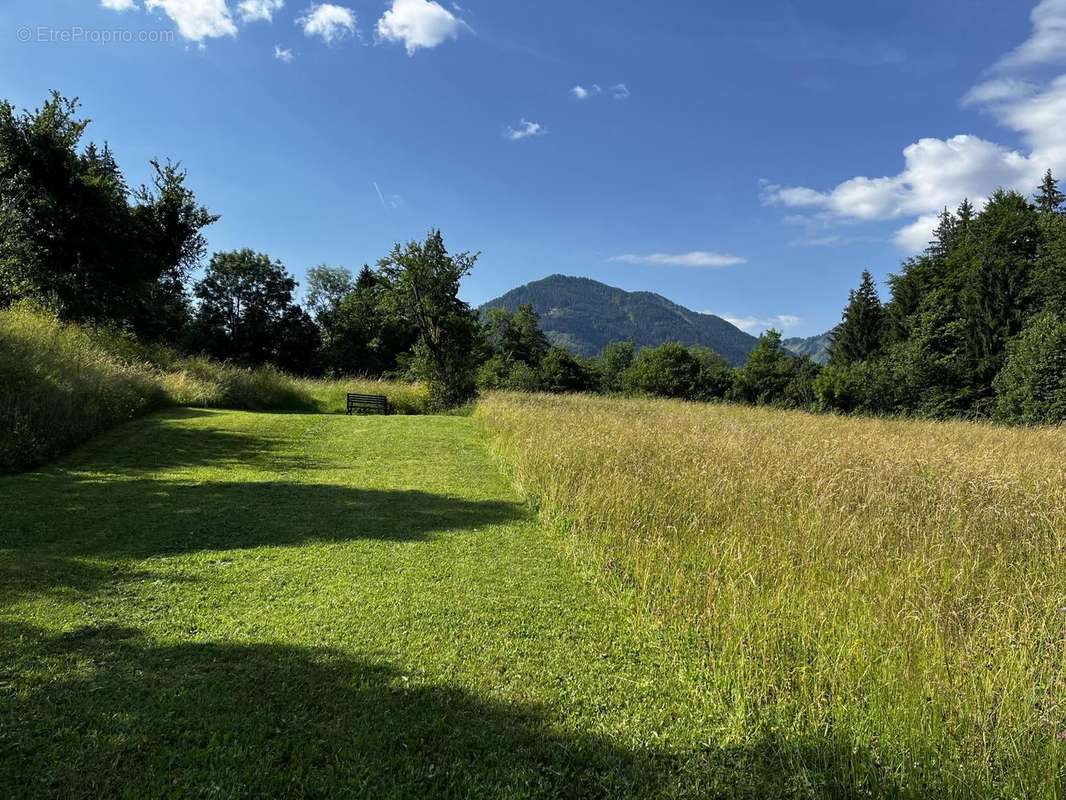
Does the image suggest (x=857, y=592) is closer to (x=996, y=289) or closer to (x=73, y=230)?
(x=73, y=230)

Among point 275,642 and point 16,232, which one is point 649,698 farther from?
point 16,232

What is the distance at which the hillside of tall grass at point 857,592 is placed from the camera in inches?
86.8

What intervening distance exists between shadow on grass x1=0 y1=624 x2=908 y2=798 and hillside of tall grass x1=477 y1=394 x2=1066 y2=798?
0.29m

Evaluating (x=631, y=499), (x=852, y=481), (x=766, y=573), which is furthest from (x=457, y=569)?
(x=852, y=481)

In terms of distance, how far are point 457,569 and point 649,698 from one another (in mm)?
2097

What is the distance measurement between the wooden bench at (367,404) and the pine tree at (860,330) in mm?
36931

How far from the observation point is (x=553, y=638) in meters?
3.35

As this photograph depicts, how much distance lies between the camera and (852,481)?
18.7ft

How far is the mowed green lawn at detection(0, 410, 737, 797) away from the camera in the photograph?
213 centimetres

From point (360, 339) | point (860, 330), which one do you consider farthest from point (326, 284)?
point (860, 330)

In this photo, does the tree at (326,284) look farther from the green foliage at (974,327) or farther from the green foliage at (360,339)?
the green foliage at (974,327)

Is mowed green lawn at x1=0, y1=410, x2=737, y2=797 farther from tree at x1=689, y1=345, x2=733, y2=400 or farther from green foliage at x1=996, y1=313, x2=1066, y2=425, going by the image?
tree at x1=689, y1=345, x2=733, y2=400

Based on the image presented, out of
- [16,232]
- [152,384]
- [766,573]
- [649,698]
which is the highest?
[16,232]

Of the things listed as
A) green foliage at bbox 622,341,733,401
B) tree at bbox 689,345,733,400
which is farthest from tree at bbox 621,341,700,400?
tree at bbox 689,345,733,400
